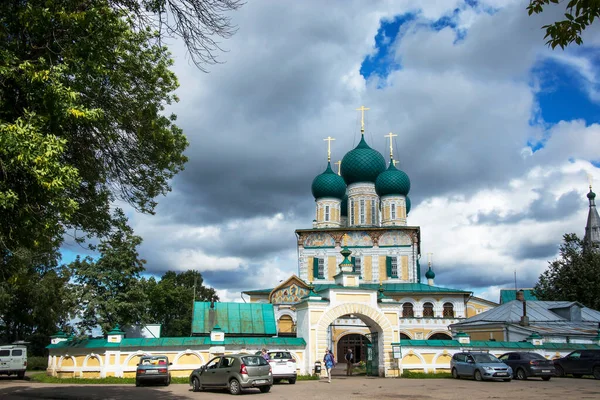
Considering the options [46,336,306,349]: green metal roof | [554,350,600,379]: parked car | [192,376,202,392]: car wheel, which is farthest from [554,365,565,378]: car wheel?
[192,376,202,392]: car wheel

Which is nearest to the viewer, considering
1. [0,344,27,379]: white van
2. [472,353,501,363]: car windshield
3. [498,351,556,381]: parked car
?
[472,353,501,363]: car windshield

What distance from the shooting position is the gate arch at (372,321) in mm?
23578

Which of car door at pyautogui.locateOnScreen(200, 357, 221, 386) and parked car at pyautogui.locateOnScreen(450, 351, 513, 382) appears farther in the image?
parked car at pyautogui.locateOnScreen(450, 351, 513, 382)

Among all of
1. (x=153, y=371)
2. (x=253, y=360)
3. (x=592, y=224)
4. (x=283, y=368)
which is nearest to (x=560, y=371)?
(x=283, y=368)

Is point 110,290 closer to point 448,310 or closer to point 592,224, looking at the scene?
point 448,310

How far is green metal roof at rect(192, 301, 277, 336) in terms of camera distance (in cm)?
2656

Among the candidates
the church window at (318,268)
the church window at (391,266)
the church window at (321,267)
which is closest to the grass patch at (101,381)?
the church window at (318,268)

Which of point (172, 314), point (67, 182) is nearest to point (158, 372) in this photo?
point (67, 182)

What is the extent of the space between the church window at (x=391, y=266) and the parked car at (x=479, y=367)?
23862mm

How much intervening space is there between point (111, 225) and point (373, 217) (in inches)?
1525

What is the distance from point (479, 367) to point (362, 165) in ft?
104

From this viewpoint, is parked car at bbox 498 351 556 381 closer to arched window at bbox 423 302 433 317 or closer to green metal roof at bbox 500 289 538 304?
arched window at bbox 423 302 433 317

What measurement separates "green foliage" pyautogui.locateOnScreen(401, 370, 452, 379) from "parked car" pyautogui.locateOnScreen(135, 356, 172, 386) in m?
10.0

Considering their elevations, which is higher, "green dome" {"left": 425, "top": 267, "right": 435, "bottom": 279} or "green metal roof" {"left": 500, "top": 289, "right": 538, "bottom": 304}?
"green dome" {"left": 425, "top": 267, "right": 435, "bottom": 279}
